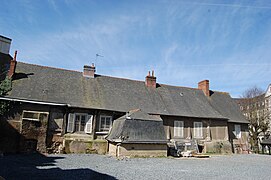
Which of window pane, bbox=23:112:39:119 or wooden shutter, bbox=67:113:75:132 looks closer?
window pane, bbox=23:112:39:119

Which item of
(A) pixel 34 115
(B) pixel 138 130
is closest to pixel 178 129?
(B) pixel 138 130

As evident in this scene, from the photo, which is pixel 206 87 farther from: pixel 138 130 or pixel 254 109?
pixel 138 130

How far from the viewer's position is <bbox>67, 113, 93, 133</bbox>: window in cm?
1582

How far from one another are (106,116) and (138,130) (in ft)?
10.8

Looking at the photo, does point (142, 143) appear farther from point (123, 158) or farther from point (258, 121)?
point (258, 121)

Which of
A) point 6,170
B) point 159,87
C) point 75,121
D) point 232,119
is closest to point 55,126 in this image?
point 75,121

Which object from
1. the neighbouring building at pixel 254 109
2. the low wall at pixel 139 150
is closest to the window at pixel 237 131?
the neighbouring building at pixel 254 109

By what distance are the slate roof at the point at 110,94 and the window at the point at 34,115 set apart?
3.43 feet

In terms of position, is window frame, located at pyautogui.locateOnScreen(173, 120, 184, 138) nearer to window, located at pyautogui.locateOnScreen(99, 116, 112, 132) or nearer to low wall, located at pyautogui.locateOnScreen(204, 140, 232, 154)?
low wall, located at pyautogui.locateOnScreen(204, 140, 232, 154)

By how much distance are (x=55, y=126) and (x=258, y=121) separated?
26.0m

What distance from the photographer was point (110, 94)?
1870cm

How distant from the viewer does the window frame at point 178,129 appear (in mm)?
18742

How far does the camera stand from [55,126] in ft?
50.5

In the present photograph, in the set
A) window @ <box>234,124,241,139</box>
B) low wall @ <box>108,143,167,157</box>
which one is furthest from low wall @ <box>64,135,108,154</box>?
window @ <box>234,124,241,139</box>
